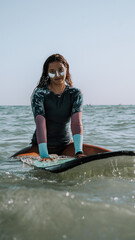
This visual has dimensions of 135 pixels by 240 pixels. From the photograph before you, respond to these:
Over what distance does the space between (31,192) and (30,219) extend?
0.45m

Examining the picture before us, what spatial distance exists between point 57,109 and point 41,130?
384 millimetres

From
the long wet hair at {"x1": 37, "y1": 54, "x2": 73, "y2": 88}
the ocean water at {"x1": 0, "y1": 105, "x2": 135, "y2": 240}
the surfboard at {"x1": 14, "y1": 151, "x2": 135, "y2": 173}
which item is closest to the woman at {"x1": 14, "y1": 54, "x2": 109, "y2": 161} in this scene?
the long wet hair at {"x1": 37, "y1": 54, "x2": 73, "y2": 88}

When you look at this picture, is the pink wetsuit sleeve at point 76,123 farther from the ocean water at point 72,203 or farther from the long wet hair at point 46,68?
the ocean water at point 72,203

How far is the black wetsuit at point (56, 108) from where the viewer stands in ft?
11.7

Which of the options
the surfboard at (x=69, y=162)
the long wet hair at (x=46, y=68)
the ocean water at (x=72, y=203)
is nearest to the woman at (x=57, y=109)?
the long wet hair at (x=46, y=68)

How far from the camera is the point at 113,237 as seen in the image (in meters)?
1.70

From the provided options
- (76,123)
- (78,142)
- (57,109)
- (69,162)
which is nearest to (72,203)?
(69,162)

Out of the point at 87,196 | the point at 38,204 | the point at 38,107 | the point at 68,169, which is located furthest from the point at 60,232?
the point at 38,107

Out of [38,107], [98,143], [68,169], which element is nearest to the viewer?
[68,169]

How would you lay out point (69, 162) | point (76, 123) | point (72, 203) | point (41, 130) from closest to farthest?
1. point (72, 203)
2. point (69, 162)
3. point (41, 130)
4. point (76, 123)

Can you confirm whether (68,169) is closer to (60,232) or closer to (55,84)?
(60,232)

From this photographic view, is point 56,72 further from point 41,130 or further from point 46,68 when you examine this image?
point 41,130

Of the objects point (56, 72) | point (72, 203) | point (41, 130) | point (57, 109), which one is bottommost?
point (72, 203)

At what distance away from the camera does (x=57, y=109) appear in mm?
3600
